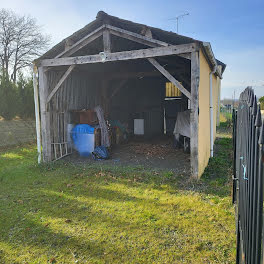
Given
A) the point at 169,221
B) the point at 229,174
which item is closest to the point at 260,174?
the point at 169,221

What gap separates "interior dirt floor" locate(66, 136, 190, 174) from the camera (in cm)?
650

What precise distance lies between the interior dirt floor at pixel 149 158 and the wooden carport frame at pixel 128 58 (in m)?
1.10

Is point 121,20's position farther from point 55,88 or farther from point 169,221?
point 169,221

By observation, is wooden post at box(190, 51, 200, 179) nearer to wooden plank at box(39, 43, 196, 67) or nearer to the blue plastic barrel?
wooden plank at box(39, 43, 196, 67)

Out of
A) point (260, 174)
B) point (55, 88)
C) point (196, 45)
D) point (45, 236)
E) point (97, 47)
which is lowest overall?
point (45, 236)

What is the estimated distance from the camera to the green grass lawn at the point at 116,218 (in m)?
2.81

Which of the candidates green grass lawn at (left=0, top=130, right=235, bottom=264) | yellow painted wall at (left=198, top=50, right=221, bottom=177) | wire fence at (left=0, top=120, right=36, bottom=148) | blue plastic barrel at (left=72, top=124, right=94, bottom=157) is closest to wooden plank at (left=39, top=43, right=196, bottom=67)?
yellow painted wall at (left=198, top=50, right=221, bottom=177)

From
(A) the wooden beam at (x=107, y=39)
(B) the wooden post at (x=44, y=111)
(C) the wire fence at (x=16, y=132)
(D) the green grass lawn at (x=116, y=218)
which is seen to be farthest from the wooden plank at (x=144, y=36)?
(C) the wire fence at (x=16, y=132)

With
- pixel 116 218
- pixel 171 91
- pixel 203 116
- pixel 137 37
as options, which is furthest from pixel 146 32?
pixel 171 91

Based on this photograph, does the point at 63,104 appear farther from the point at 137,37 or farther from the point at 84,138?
the point at 137,37

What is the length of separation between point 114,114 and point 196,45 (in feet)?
24.0

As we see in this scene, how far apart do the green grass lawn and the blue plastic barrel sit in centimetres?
194

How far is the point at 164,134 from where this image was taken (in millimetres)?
13219

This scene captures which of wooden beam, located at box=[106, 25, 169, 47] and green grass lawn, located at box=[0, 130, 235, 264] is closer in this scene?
green grass lawn, located at box=[0, 130, 235, 264]
